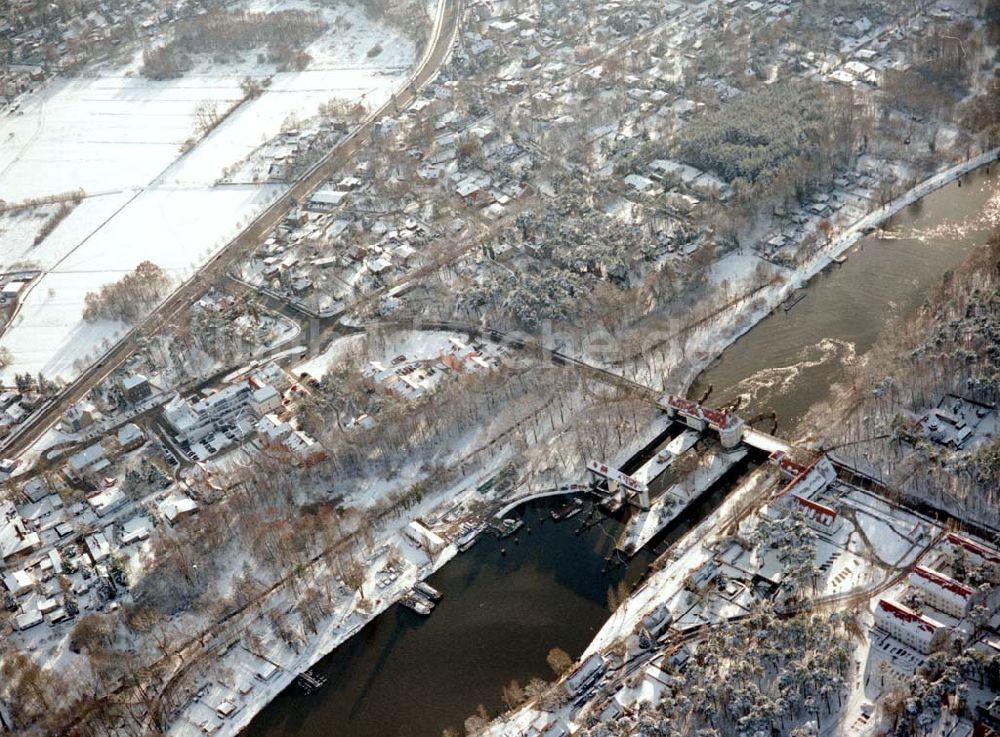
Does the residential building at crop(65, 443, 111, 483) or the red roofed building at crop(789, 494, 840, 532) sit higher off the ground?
the residential building at crop(65, 443, 111, 483)

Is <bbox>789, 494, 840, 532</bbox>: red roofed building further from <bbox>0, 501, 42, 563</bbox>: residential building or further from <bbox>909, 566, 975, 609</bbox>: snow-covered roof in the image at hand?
<bbox>0, 501, 42, 563</bbox>: residential building

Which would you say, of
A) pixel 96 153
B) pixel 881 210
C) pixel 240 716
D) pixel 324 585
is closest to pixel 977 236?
pixel 881 210

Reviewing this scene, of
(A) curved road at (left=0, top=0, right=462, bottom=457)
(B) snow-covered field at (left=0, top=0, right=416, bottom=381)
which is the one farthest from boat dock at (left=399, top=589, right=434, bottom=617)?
(B) snow-covered field at (left=0, top=0, right=416, bottom=381)

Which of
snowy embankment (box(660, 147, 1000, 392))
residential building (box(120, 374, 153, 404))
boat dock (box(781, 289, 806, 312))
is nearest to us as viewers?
snowy embankment (box(660, 147, 1000, 392))

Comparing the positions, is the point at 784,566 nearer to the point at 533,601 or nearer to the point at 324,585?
the point at 533,601

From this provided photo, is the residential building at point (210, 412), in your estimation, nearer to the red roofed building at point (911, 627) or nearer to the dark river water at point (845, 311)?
the dark river water at point (845, 311)

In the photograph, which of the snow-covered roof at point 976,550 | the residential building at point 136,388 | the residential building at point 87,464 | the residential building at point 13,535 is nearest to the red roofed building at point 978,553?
the snow-covered roof at point 976,550

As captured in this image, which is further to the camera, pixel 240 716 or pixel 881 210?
pixel 881 210
